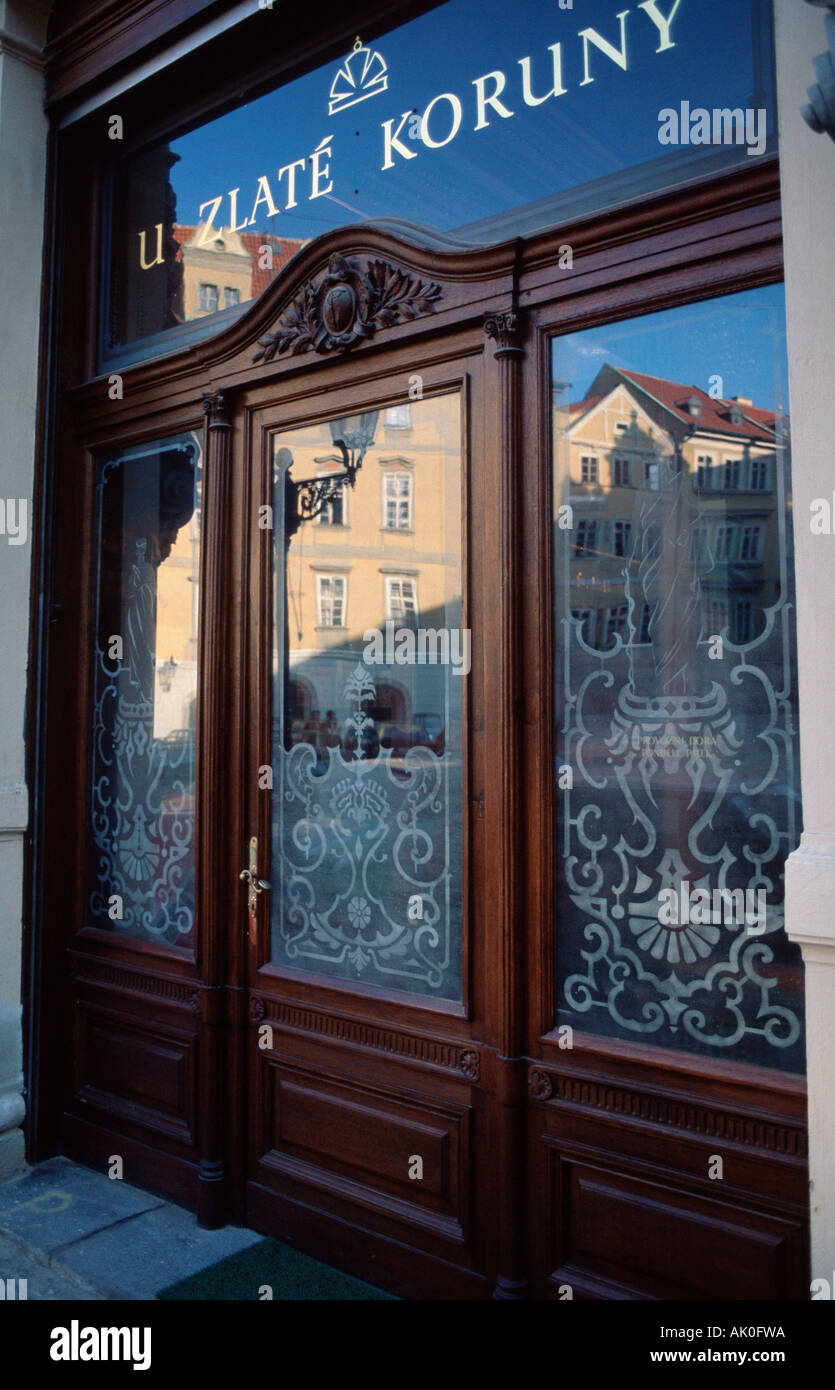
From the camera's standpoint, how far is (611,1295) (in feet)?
8.24

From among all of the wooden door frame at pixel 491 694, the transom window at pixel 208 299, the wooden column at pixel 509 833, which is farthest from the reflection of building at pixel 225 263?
the wooden column at pixel 509 833

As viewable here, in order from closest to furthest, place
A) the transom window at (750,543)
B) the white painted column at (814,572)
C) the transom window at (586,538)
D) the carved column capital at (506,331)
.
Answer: the white painted column at (814,572) < the transom window at (750,543) < the transom window at (586,538) < the carved column capital at (506,331)

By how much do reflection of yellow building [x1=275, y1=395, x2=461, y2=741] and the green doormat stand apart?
1640mm

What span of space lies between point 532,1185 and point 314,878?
3.73 ft

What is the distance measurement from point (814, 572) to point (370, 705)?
1.52 m

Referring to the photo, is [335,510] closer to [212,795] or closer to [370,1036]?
[212,795]

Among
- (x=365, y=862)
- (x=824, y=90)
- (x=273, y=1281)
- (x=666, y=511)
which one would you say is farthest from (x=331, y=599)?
(x=273, y=1281)

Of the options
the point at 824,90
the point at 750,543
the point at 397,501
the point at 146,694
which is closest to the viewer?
the point at 824,90

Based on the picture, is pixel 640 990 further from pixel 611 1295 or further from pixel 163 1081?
pixel 163 1081

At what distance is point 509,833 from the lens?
274cm

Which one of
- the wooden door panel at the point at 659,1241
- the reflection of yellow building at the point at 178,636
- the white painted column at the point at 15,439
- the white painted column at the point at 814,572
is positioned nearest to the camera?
the white painted column at the point at 814,572

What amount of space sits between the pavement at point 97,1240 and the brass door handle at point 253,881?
1.02 metres

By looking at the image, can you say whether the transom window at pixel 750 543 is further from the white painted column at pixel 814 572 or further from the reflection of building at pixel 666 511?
the white painted column at pixel 814 572

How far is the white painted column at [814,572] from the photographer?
76.2 inches
